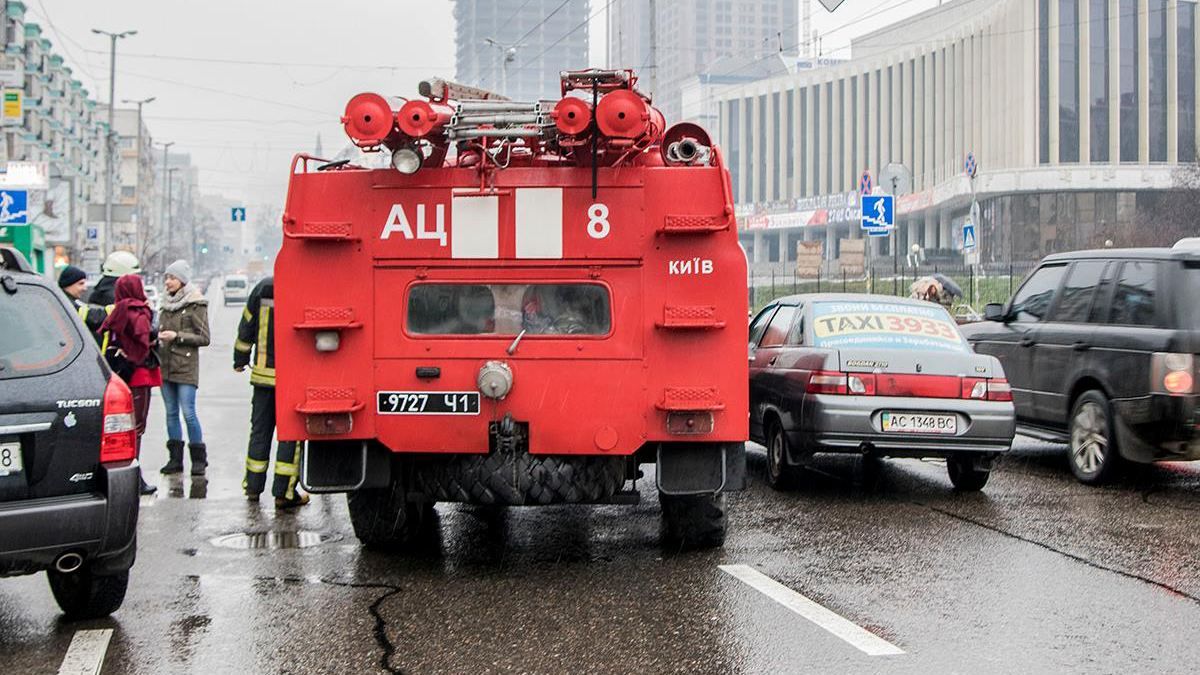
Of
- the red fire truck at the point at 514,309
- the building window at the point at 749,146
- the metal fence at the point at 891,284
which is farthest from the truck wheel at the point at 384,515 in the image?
the building window at the point at 749,146

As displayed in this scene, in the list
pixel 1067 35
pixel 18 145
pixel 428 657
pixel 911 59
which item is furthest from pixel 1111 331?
pixel 911 59

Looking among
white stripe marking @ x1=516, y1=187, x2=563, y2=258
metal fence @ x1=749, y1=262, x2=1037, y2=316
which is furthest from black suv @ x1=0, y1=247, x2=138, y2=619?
metal fence @ x1=749, y1=262, x2=1037, y2=316

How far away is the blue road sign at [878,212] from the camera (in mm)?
24844

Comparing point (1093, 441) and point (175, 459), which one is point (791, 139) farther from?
point (175, 459)

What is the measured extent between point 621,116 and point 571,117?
0.24 meters

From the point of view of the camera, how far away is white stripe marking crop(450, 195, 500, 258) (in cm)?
694

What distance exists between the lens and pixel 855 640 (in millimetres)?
5723

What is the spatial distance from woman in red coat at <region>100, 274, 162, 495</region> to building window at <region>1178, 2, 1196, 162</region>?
74270 millimetres

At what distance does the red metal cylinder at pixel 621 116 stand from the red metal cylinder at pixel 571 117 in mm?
65

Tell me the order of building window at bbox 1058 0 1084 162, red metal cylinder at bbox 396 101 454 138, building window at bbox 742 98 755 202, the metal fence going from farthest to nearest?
building window at bbox 742 98 755 202, building window at bbox 1058 0 1084 162, the metal fence, red metal cylinder at bbox 396 101 454 138

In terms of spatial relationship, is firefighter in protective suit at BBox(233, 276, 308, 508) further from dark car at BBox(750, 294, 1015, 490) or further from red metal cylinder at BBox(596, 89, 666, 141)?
red metal cylinder at BBox(596, 89, 666, 141)

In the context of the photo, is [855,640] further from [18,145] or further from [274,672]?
[18,145]

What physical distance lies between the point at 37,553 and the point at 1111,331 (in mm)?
7735

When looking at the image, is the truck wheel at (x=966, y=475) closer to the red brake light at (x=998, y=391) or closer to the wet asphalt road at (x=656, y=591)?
the wet asphalt road at (x=656, y=591)
